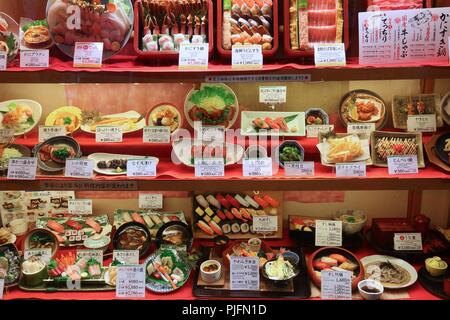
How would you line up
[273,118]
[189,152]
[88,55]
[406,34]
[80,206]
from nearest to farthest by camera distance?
1. [406,34]
2. [88,55]
3. [189,152]
4. [273,118]
5. [80,206]

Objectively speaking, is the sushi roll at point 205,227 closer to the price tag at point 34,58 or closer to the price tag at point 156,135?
the price tag at point 156,135

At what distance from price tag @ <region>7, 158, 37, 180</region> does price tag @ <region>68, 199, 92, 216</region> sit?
26.3 inches

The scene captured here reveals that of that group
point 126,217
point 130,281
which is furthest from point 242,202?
point 130,281

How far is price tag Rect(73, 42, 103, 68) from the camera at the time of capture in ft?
7.25

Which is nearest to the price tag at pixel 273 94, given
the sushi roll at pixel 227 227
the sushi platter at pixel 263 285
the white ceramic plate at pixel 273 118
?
the white ceramic plate at pixel 273 118

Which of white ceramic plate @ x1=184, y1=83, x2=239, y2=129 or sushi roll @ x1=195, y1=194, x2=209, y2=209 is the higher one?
white ceramic plate @ x1=184, y1=83, x2=239, y2=129

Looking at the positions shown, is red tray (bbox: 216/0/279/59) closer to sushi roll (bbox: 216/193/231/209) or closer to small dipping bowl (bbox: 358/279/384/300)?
sushi roll (bbox: 216/193/231/209)

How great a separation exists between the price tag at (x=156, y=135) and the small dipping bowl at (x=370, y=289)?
4.54ft

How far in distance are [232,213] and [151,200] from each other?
58 centimetres

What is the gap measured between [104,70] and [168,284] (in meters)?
1.21

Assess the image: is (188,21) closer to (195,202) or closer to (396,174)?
(195,202)

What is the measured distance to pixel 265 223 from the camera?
109 inches

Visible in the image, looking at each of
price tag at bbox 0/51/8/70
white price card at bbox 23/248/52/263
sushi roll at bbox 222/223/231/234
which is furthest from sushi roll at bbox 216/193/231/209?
price tag at bbox 0/51/8/70

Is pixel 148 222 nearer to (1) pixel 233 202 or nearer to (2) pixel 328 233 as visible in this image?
(1) pixel 233 202
